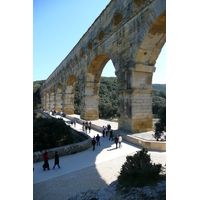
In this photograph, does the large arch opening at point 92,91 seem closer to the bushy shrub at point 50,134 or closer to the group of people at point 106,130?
the group of people at point 106,130

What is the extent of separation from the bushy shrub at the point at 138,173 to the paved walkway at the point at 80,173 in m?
0.79

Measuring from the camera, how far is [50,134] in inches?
329

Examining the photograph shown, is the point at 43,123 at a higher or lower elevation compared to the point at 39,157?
higher

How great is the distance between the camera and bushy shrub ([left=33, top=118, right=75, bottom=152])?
7973 millimetres

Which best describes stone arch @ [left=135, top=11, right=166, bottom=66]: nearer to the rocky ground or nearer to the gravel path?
the gravel path

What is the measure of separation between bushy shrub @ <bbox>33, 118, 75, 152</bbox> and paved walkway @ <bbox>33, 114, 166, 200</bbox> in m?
1.34

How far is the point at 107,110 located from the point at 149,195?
27.7m

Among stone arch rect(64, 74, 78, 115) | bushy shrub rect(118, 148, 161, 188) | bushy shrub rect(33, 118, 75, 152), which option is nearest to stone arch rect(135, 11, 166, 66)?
bushy shrub rect(33, 118, 75, 152)

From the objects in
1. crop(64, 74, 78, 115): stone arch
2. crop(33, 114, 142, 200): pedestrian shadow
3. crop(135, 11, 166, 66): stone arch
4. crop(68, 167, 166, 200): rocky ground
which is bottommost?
crop(33, 114, 142, 200): pedestrian shadow

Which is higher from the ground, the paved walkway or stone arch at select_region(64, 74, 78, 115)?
stone arch at select_region(64, 74, 78, 115)

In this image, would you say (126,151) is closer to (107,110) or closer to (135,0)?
(135,0)

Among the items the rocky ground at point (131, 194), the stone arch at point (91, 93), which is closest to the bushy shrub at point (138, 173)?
the rocky ground at point (131, 194)

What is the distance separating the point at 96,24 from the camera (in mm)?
13555
